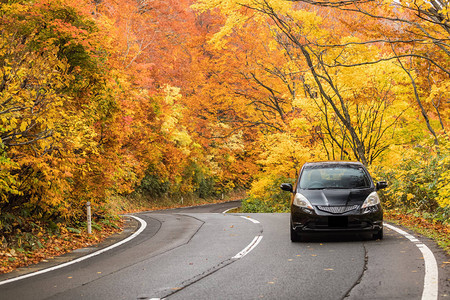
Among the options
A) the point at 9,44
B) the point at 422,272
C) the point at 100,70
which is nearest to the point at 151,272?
the point at 422,272

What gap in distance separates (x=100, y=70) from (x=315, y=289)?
→ 860cm

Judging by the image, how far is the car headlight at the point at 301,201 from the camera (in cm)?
1002

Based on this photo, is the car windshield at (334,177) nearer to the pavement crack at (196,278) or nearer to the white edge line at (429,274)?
the white edge line at (429,274)

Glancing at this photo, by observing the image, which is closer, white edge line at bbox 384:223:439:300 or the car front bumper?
white edge line at bbox 384:223:439:300

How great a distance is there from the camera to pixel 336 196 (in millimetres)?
9992

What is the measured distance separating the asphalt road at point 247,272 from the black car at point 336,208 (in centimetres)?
35

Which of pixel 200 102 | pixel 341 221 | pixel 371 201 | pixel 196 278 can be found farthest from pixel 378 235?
pixel 200 102

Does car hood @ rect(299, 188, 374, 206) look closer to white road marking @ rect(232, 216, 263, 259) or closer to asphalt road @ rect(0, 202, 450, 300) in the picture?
asphalt road @ rect(0, 202, 450, 300)

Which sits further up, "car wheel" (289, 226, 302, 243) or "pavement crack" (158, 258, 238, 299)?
"car wheel" (289, 226, 302, 243)

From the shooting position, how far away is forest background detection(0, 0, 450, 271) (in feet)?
33.0

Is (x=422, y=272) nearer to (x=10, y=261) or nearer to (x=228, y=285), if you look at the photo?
(x=228, y=285)

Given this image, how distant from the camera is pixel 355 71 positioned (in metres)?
20.2

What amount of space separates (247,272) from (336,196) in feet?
10.8

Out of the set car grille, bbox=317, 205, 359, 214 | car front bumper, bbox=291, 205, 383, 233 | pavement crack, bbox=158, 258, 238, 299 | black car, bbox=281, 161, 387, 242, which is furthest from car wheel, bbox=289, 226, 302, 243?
pavement crack, bbox=158, 258, 238, 299
